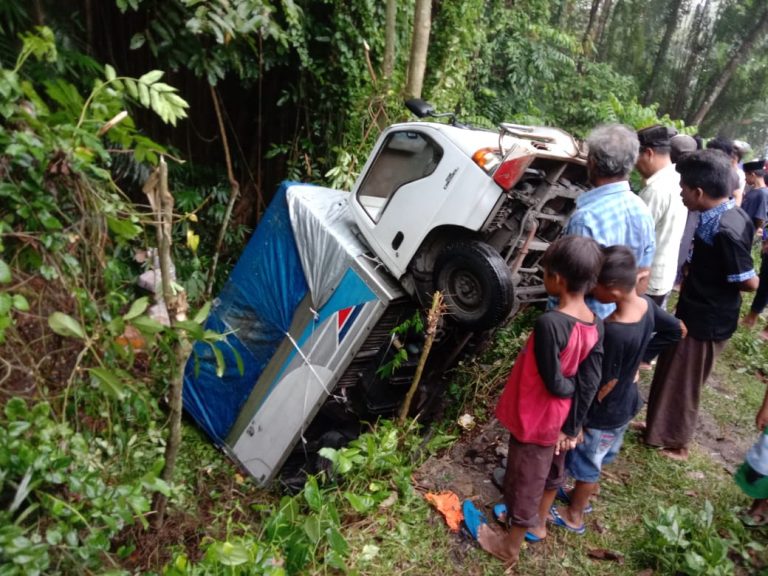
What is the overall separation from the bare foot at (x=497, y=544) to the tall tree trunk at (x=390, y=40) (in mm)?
4393

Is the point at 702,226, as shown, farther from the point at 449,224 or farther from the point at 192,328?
the point at 192,328

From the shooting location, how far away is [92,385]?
6.67 ft

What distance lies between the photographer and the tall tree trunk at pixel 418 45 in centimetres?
514

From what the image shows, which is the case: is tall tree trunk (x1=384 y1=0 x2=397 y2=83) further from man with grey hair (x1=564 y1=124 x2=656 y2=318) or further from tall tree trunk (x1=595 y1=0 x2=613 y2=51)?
tall tree trunk (x1=595 y1=0 x2=613 y2=51)

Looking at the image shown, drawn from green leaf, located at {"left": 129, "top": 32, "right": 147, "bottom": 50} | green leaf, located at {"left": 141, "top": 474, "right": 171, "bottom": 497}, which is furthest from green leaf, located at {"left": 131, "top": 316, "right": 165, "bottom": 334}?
green leaf, located at {"left": 129, "top": 32, "right": 147, "bottom": 50}

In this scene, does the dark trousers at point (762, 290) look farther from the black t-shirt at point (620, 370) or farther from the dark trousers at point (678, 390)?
the black t-shirt at point (620, 370)

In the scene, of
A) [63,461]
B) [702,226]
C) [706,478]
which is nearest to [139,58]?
[63,461]

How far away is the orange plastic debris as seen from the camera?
277 cm

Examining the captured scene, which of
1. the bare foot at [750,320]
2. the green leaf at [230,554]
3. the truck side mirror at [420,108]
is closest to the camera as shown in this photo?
the green leaf at [230,554]

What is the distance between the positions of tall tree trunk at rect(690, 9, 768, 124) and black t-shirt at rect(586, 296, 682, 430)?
14.7 meters

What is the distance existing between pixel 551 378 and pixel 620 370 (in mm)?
537

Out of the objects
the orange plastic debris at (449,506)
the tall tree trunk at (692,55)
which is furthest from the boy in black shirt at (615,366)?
the tall tree trunk at (692,55)

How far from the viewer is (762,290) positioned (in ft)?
19.0

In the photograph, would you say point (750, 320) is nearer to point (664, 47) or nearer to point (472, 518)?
point (472, 518)
